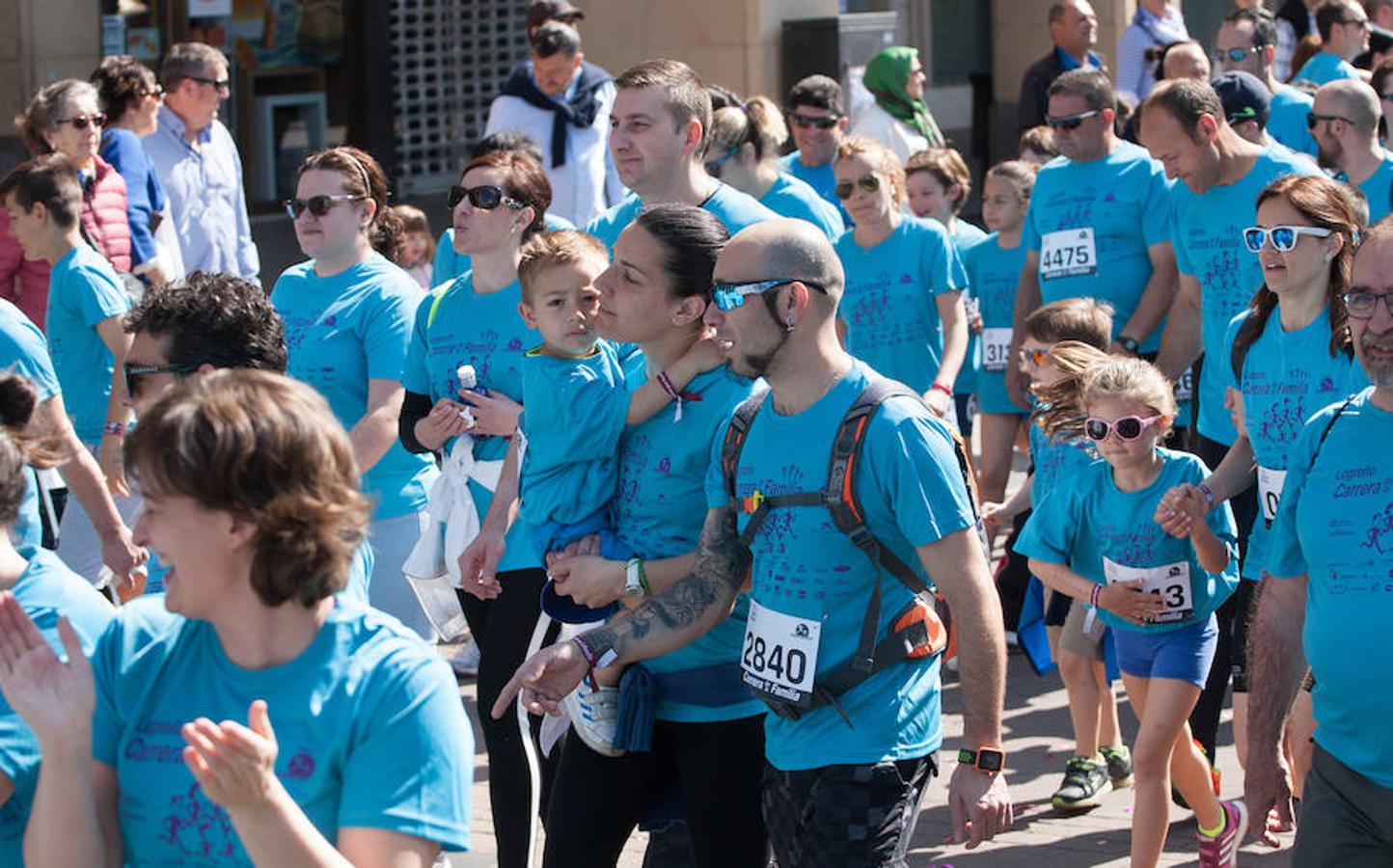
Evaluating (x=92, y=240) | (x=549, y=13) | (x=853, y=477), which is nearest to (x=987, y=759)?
(x=853, y=477)

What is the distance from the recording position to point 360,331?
5.84 metres

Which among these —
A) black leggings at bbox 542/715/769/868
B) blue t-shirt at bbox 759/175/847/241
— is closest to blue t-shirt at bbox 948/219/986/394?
blue t-shirt at bbox 759/175/847/241

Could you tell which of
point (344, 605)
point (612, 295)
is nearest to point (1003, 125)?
point (612, 295)

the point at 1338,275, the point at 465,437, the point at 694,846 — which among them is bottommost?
the point at 694,846

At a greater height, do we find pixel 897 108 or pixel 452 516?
pixel 897 108

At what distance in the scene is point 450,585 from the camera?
5.70 metres

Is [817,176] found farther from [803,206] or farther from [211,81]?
[211,81]

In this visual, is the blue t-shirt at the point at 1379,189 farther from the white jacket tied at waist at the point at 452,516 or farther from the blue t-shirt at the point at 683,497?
the blue t-shirt at the point at 683,497

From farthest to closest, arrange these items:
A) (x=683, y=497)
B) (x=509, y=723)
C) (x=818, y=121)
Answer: (x=818, y=121) → (x=509, y=723) → (x=683, y=497)

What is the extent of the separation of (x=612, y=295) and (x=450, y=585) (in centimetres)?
146

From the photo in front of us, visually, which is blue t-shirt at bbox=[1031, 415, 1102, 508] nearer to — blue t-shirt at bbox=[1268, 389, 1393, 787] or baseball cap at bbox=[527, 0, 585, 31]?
blue t-shirt at bbox=[1268, 389, 1393, 787]

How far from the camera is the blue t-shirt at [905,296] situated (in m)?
8.09

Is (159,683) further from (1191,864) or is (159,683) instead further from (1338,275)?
(1191,864)

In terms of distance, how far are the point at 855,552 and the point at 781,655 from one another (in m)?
0.24
